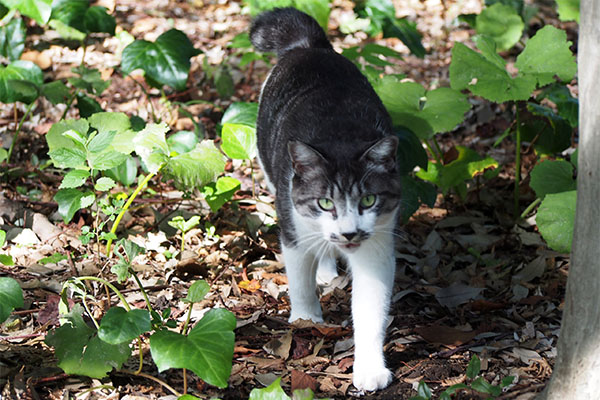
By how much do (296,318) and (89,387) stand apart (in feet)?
3.66

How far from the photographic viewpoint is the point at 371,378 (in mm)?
3043

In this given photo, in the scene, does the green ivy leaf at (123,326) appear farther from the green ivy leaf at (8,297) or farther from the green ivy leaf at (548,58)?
the green ivy leaf at (548,58)

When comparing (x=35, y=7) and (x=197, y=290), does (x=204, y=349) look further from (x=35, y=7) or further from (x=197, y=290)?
(x=35, y=7)

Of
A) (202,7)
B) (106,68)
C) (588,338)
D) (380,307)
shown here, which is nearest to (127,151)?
(380,307)

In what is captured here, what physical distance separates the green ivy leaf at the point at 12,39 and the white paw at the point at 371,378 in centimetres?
348

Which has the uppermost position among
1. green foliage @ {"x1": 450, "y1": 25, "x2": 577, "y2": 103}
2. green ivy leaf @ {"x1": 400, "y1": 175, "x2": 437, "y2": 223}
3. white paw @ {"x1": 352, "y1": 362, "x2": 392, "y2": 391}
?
green foliage @ {"x1": 450, "y1": 25, "x2": 577, "y2": 103}

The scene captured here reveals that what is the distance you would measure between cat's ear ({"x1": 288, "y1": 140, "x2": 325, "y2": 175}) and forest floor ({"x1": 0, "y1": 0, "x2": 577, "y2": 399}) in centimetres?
79

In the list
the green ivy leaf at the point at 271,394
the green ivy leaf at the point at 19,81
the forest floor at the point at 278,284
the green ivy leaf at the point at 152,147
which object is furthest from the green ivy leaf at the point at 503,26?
the green ivy leaf at the point at 271,394

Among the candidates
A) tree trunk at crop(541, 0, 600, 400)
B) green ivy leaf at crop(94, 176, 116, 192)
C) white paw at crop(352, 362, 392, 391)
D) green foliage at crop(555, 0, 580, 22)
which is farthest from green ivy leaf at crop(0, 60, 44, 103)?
green foliage at crop(555, 0, 580, 22)

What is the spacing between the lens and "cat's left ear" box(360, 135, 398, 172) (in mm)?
3182

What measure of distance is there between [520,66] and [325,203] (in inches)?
71.1

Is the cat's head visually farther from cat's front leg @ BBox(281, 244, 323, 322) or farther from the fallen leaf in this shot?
the fallen leaf

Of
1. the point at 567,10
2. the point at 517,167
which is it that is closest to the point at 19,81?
the point at 517,167

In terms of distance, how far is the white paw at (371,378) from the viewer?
304cm
